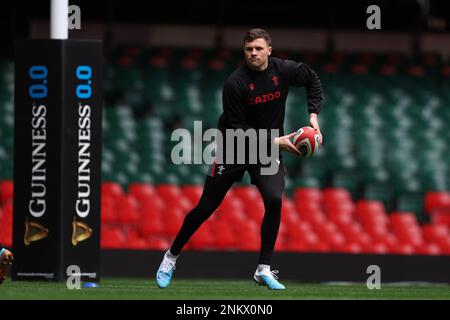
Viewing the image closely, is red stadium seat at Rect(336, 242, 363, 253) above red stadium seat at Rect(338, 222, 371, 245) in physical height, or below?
below

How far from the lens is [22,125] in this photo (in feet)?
33.4

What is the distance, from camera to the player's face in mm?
8984

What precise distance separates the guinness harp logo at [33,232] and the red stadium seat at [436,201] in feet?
27.2

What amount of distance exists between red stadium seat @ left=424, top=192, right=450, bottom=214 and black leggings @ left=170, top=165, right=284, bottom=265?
832cm

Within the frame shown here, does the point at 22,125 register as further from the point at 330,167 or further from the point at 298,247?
the point at 330,167

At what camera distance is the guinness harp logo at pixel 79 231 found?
10055mm

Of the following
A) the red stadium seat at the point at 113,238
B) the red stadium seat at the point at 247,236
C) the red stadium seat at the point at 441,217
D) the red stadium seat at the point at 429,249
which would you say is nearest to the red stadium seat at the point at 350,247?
the red stadium seat at the point at 429,249

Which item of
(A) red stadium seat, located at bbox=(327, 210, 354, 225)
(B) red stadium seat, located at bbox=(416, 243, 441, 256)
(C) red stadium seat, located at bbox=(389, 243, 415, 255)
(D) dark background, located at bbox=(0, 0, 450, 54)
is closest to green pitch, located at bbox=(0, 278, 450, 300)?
(C) red stadium seat, located at bbox=(389, 243, 415, 255)

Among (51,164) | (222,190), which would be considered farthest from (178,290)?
(51,164)

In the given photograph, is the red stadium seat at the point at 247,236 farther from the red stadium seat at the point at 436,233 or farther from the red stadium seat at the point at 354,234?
the red stadium seat at the point at 436,233

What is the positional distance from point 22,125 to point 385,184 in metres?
8.46

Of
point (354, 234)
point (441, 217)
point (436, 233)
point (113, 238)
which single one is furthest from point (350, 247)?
point (113, 238)

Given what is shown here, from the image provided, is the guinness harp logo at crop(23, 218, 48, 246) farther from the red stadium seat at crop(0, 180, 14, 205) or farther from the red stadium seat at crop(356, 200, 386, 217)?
the red stadium seat at crop(356, 200, 386, 217)
